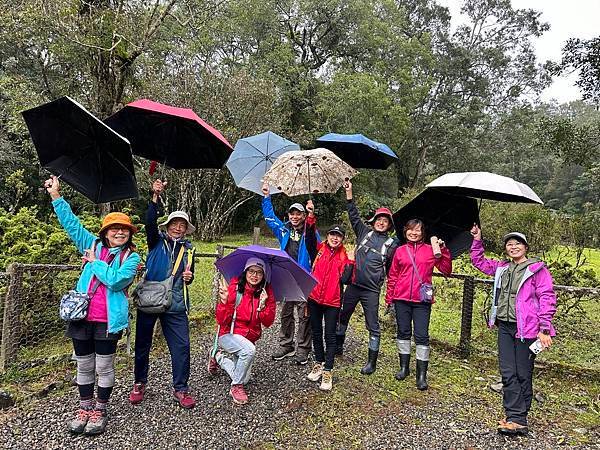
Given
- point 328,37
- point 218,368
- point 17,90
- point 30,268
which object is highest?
point 328,37

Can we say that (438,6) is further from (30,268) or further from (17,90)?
(30,268)

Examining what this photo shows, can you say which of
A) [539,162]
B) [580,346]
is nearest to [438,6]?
[539,162]

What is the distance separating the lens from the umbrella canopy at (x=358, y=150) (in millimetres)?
5146

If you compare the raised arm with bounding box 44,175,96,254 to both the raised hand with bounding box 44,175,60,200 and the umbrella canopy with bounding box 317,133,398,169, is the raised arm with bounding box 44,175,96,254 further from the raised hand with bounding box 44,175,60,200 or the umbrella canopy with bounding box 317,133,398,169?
the umbrella canopy with bounding box 317,133,398,169

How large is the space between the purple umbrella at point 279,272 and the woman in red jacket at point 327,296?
282mm

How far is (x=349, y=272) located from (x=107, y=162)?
101 inches

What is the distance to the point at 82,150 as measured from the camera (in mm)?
3705

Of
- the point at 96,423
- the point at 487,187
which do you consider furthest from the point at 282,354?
the point at 487,187

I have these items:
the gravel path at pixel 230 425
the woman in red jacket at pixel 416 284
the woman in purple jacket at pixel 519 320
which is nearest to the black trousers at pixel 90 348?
the gravel path at pixel 230 425

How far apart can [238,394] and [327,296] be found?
1281 mm

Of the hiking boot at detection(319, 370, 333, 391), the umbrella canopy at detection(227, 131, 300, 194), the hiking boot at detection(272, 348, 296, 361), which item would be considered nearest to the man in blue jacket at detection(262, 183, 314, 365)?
the hiking boot at detection(272, 348, 296, 361)

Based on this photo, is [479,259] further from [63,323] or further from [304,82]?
[304,82]

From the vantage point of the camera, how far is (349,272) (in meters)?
4.58

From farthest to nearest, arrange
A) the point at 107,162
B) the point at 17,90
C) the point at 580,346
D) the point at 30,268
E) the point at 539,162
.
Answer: the point at 539,162 → the point at 17,90 → the point at 580,346 → the point at 30,268 → the point at 107,162
